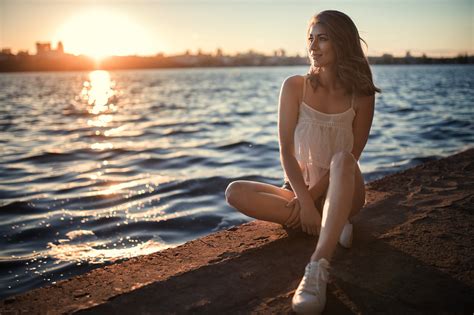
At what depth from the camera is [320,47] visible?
3.12 metres

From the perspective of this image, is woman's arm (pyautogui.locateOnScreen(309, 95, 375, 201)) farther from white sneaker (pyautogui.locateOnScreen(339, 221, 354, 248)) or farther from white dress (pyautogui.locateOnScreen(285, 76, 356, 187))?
white sneaker (pyautogui.locateOnScreen(339, 221, 354, 248))

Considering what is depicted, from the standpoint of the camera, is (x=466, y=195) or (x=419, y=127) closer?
(x=466, y=195)

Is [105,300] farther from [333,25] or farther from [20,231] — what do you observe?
[20,231]

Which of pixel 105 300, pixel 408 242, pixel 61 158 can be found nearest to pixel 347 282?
pixel 408 242

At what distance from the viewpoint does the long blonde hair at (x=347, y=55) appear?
10.00ft

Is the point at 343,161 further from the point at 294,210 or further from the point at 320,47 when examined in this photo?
the point at 320,47

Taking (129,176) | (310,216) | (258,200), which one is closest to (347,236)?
(310,216)

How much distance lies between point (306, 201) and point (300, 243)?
35cm

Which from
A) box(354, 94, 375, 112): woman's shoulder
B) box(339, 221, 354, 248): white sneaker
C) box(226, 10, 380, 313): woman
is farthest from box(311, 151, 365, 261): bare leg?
box(354, 94, 375, 112): woman's shoulder

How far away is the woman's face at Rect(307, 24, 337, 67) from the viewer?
121 inches

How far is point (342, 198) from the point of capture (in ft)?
8.69

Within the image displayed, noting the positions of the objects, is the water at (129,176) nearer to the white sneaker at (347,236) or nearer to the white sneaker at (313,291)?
the white sneaker at (347,236)

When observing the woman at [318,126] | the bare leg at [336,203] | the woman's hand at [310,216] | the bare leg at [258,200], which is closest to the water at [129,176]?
the bare leg at [258,200]

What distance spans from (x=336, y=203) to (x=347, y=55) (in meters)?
1.15
